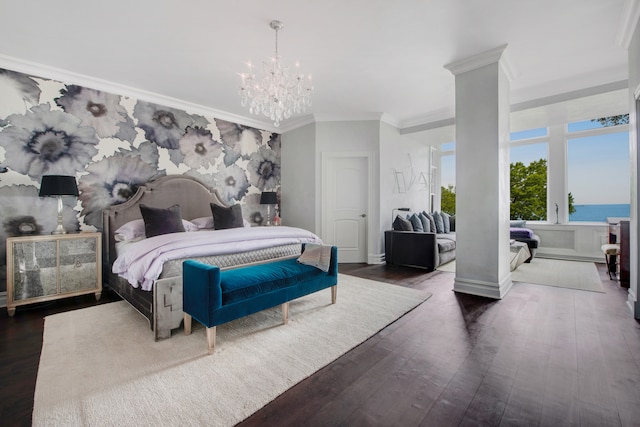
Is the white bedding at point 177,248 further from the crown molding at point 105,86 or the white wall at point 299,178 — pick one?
the crown molding at point 105,86

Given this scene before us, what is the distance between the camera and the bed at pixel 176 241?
230 centimetres

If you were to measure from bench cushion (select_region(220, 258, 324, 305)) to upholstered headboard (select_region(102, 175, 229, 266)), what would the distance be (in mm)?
2162

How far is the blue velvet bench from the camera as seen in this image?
2039 millimetres

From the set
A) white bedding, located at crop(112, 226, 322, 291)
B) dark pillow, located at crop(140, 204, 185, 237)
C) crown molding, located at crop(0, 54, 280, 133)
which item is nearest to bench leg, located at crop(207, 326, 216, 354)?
white bedding, located at crop(112, 226, 322, 291)

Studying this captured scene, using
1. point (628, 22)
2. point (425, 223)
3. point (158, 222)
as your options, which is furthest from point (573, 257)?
point (158, 222)

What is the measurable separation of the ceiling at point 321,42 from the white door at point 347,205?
4.85 ft

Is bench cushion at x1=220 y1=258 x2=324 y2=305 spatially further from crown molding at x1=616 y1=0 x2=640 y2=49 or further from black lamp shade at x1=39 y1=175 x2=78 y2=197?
crown molding at x1=616 y1=0 x2=640 y2=49

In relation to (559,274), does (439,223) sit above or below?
above

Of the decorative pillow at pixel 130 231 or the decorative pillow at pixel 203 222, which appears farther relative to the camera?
the decorative pillow at pixel 203 222

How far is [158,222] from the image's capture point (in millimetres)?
3549

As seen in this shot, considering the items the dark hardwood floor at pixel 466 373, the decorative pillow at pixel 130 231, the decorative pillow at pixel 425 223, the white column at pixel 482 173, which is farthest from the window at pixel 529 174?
the decorative pillow at pixel 130 231

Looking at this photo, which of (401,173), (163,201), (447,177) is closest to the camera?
(163,201)

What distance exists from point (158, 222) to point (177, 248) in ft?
4.28

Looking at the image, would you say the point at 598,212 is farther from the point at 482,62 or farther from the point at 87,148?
the point at 87,148
